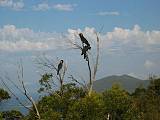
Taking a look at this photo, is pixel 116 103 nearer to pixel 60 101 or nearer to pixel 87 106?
pixel 60 101

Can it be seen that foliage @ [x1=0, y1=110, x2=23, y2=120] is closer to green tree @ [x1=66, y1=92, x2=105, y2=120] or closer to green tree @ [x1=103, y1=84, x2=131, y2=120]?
green tree @ [x1=103, y1=84, x2=131, y2=120]

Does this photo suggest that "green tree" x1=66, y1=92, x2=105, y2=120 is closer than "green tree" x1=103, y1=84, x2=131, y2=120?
Yes

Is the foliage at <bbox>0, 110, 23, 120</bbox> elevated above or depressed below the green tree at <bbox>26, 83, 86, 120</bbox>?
below

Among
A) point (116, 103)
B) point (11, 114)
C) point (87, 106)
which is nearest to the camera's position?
point (87, 106)

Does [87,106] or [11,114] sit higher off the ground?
[87,106]

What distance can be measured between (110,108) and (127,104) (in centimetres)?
137

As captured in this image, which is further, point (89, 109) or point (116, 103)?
point (116, 103)

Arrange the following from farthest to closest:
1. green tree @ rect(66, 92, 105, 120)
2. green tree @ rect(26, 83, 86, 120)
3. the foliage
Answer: the foliage, green tree @ rect(26, 83, 86, 120), green tree @ rect(66, 92, 105, 120)

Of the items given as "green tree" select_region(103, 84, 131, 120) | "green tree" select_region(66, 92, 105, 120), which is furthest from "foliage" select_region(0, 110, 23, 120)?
"green tree" select_region(66, 92, 105, 120)

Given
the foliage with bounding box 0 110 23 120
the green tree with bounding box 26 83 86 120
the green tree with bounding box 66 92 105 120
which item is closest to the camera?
the green tree with bounding box 66 92 105 120

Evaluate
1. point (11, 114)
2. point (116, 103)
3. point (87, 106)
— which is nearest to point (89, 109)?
point (87, 106)

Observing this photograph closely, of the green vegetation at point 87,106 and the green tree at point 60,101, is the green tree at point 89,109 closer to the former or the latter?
the green vegetation at point 87,106

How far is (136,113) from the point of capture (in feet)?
104

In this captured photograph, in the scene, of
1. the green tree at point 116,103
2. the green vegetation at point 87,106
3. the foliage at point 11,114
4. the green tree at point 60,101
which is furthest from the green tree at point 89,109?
the foliage at point 11,114
